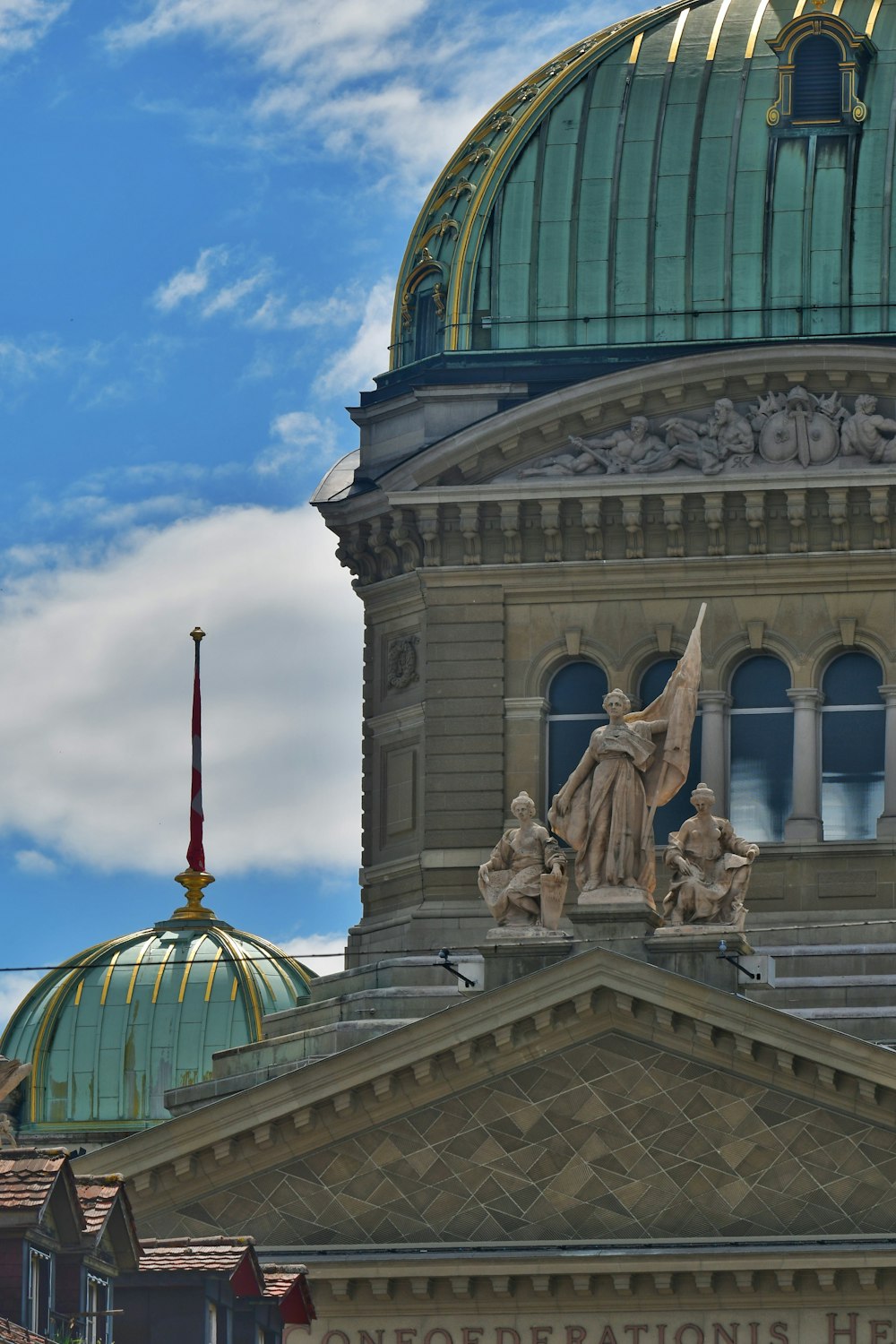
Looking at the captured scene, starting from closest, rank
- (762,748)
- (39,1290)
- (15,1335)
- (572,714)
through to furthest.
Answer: (15,1335) < (39,1290) < (762,748) < (572,714)

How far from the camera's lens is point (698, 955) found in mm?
71188

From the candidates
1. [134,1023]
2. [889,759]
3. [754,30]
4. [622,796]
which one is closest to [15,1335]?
[622,796]

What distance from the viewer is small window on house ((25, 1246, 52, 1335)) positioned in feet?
175

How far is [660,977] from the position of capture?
70562 millimetres

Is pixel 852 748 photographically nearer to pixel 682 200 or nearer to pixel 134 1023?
pixel 682 200

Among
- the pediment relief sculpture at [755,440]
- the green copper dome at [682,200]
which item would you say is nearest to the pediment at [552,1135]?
the pediment relief sculpture at [755,440]

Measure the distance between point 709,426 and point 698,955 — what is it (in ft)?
40.2

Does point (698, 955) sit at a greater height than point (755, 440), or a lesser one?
lesser

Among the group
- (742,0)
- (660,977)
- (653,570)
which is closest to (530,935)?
(660,977)

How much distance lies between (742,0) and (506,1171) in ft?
71.9

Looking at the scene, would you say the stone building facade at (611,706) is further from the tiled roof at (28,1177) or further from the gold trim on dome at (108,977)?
the tiled roof at (28,1177)

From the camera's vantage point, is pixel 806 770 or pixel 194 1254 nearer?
pixel 194 1254

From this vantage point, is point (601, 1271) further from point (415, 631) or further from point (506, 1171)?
point (415, 631)

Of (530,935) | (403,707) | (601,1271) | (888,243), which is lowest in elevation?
(601,1271)
